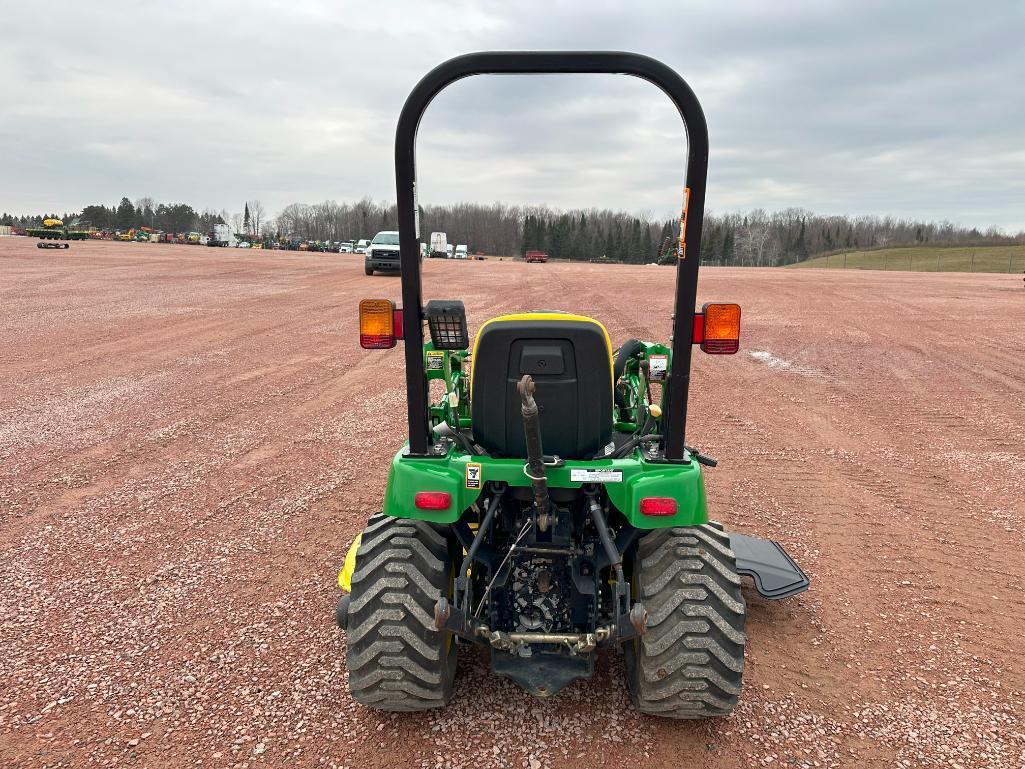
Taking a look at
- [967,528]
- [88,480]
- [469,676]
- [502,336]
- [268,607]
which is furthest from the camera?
[88,480]

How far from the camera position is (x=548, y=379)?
2.78 meters

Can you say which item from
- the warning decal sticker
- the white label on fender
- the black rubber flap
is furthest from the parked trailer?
the black rubber flap

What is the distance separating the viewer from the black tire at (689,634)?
8.85 ft

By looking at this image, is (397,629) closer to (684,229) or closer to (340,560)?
(340,560)

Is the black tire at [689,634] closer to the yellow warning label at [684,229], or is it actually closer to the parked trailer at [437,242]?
the yellow warning label at [684,229]

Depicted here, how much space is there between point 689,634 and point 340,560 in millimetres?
2622

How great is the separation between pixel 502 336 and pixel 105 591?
3192 mm

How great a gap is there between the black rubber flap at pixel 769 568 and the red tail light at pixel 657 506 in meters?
1.46

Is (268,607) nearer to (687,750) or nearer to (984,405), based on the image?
(687,750)

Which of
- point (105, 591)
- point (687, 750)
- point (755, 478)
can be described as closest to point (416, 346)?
point (687, 750)

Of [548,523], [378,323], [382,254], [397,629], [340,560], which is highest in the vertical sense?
[382,254]

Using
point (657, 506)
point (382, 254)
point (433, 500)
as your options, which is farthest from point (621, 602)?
point (382, 254)

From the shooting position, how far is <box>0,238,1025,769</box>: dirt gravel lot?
291 centimetres

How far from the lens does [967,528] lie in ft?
16.7
